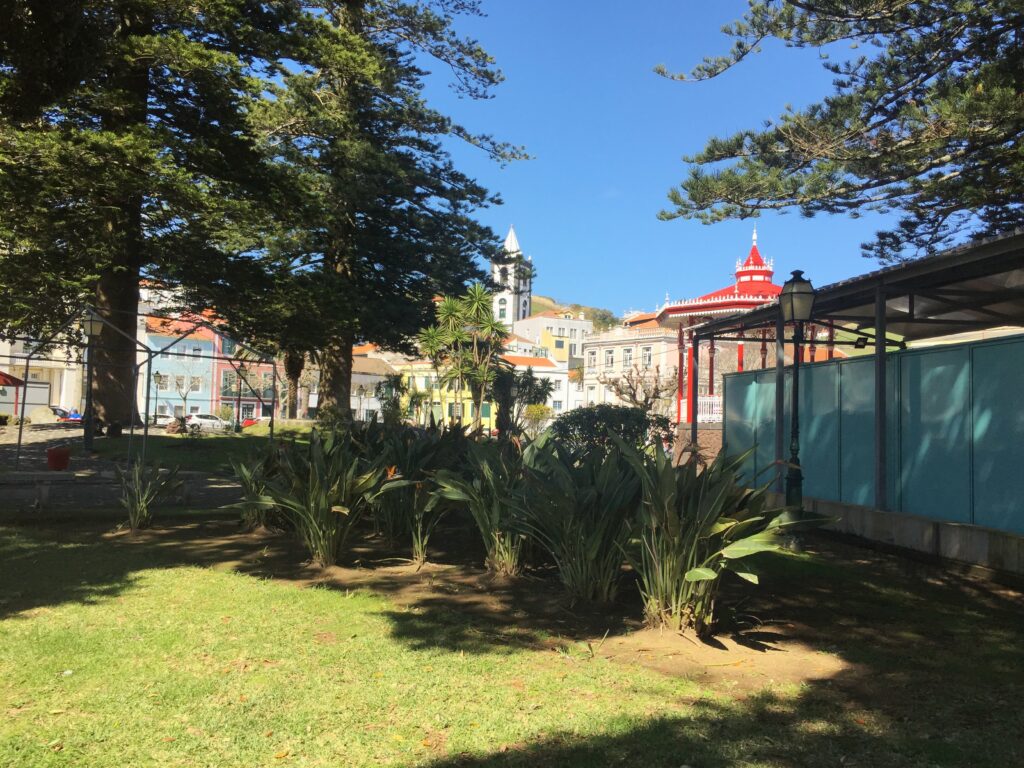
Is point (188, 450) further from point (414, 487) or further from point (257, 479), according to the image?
point (414, 487)

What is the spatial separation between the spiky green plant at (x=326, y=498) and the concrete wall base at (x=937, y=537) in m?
4.30

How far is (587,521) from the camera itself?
529cm

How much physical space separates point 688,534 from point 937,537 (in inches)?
180

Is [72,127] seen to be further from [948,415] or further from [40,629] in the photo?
[948,415]

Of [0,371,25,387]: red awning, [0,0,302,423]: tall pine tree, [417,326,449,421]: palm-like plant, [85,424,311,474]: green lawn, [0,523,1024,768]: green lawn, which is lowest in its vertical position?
[0,523,1024,768]: green lawn

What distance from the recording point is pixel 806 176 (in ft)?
37.3

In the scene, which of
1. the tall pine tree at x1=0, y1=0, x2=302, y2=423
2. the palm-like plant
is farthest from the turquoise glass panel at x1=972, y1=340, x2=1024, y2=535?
the palm-like plant

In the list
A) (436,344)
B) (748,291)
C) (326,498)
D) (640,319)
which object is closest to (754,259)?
(748,291)

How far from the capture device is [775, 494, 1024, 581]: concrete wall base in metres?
6.89

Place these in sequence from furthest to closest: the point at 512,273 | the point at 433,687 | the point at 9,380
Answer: the point at 512,273 → the point at 9,380 → the point at 433,687

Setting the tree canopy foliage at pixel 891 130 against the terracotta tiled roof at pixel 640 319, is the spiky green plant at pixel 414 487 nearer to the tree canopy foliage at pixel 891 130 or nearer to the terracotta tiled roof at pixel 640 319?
the tree canopy foliage at pixel 891 130

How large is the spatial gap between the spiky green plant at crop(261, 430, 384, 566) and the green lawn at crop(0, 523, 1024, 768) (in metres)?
0.61

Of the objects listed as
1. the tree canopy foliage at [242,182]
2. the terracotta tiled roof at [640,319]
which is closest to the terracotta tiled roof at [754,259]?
the tree canopy foliage at [242,182]

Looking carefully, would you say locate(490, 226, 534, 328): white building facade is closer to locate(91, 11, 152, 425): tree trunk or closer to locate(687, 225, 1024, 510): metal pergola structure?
locate(91, 11, 152, 425): tree trunk
